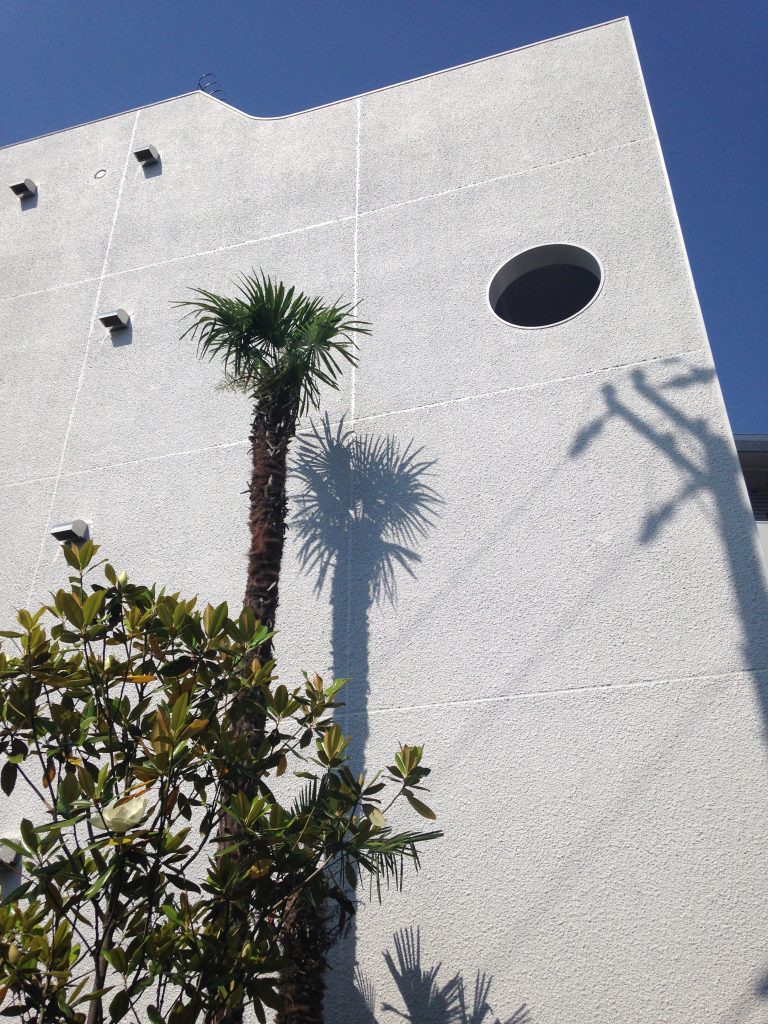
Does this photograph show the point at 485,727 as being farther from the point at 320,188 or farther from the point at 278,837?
the point at 320,188

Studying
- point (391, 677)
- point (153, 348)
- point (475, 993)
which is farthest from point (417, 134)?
point (475, 993)

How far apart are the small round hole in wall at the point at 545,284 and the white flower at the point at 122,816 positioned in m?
4.69

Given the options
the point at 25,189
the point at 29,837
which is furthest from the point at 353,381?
the point at 25,189

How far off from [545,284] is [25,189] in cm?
579

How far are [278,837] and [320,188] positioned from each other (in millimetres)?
6212

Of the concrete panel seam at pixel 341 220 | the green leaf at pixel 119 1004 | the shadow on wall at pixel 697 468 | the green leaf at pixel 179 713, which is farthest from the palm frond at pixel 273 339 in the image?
the green leaf at pixel 119 1004

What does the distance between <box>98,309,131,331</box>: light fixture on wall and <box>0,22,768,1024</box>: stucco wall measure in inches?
5.7

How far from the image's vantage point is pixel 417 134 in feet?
26.4

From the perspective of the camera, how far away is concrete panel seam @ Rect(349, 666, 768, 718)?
16.0 ft

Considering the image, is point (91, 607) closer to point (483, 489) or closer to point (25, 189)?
point (483, 489)

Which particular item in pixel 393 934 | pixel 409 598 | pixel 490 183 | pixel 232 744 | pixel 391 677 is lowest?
pixel 393 934

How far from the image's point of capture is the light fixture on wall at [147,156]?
9055 mm

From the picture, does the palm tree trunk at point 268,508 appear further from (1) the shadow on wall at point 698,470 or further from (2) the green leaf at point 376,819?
(1) the shadow on wall at point 698,470

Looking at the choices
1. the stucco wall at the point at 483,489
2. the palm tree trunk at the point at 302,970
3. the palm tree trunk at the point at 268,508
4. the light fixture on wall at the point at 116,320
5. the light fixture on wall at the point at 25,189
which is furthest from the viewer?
the light fixture on wall at the point at 25,189
